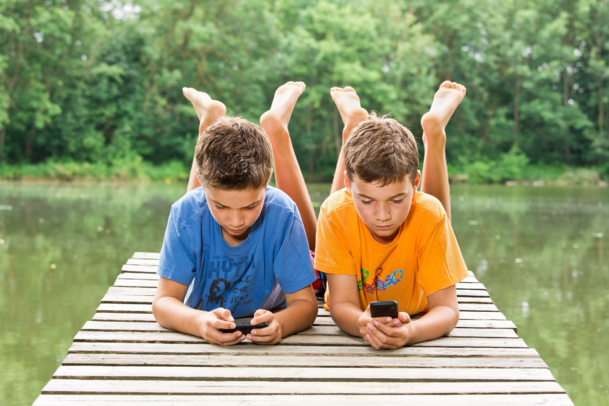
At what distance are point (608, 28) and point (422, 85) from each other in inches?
378

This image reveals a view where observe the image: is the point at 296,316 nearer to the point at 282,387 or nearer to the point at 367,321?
the point at 367,321

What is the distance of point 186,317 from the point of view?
239 centimetres

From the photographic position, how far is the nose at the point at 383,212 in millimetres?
2291

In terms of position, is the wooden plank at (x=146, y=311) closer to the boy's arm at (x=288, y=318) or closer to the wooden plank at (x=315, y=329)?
the wooden plank at (x=315, y=329)

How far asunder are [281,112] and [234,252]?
1082 millimetres

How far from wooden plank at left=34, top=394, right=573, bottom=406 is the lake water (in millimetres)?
1398

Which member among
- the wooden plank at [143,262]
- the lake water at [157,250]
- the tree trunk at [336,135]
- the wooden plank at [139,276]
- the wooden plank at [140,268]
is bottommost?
the tree trunk at [336,135]

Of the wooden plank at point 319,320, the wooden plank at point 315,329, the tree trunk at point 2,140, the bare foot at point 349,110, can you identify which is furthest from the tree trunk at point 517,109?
the wooden plank at point 315,329

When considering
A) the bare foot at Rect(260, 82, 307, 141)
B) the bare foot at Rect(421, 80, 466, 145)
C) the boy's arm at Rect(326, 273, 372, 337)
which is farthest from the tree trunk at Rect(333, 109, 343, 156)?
the boy's arm at Rect(326, 273, 372, 337)

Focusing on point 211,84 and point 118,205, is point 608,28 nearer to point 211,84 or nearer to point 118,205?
point 211,84

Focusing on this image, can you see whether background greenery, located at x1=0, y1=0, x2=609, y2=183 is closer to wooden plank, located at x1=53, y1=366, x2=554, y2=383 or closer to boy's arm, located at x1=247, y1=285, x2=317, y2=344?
boy's arm, located at x1=247, y1=285, x2=317, y2=344

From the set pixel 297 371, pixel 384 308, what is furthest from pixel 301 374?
pixel 384 308

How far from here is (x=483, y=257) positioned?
7016 millimetres

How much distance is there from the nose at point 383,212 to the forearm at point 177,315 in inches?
29.4
